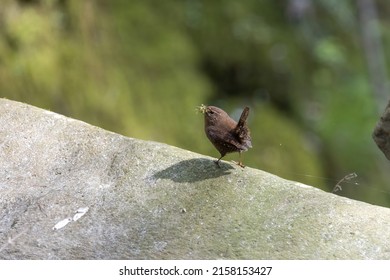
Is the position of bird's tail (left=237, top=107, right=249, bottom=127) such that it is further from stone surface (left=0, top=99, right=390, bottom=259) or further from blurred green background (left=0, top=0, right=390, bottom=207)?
blurred green background (left=0, top=0, right=390, bottom=207)

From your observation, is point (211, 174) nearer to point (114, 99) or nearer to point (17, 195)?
point (17, 195)

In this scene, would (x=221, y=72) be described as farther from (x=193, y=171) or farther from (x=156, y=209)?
(x=156, y=209)

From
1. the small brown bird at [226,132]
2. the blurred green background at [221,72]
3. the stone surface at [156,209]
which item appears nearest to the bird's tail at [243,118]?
the small brown bird at [226,132]

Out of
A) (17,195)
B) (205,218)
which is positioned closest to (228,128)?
(205,218)

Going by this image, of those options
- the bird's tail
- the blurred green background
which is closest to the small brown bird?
the bird's tail

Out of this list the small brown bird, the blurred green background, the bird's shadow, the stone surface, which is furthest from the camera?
the blurred green background
